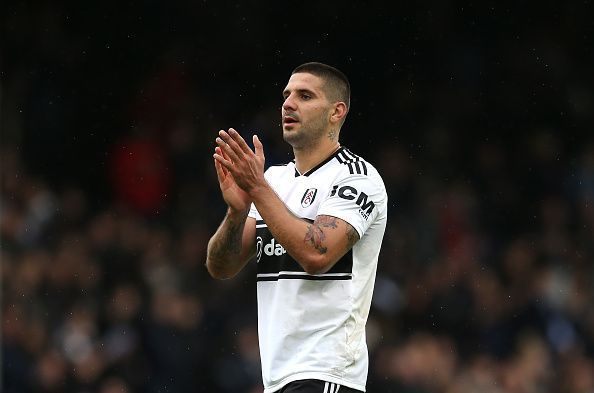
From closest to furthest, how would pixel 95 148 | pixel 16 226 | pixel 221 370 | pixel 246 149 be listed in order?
pixel 246 149 → pixel 221 370 → pixel 16 226 → pixel 95 148

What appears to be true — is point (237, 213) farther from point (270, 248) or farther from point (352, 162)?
point (352, 162)

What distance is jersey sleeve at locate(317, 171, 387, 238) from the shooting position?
5488 millimetres

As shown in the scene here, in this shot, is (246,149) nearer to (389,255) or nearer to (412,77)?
(389,255)

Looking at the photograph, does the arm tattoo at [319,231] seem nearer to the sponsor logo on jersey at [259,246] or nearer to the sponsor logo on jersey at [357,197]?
the sponsor logo on jersey at [357,197]

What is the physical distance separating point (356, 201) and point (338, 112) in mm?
561

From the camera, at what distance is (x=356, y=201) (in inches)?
218

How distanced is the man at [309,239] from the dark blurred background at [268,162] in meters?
5.14

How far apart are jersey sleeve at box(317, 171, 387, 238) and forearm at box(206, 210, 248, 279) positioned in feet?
1.43

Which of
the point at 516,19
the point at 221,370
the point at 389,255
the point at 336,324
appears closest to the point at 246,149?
the point at 336,324

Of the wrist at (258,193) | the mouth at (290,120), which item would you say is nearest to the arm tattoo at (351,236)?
the wrist at (258,193)

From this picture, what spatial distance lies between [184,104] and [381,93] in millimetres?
2255

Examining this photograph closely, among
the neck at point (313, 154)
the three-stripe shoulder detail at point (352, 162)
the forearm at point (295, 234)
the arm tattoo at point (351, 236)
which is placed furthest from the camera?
the neck at point (313, 154)

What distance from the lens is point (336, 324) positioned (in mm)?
5469

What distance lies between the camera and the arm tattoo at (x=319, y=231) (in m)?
5.32
